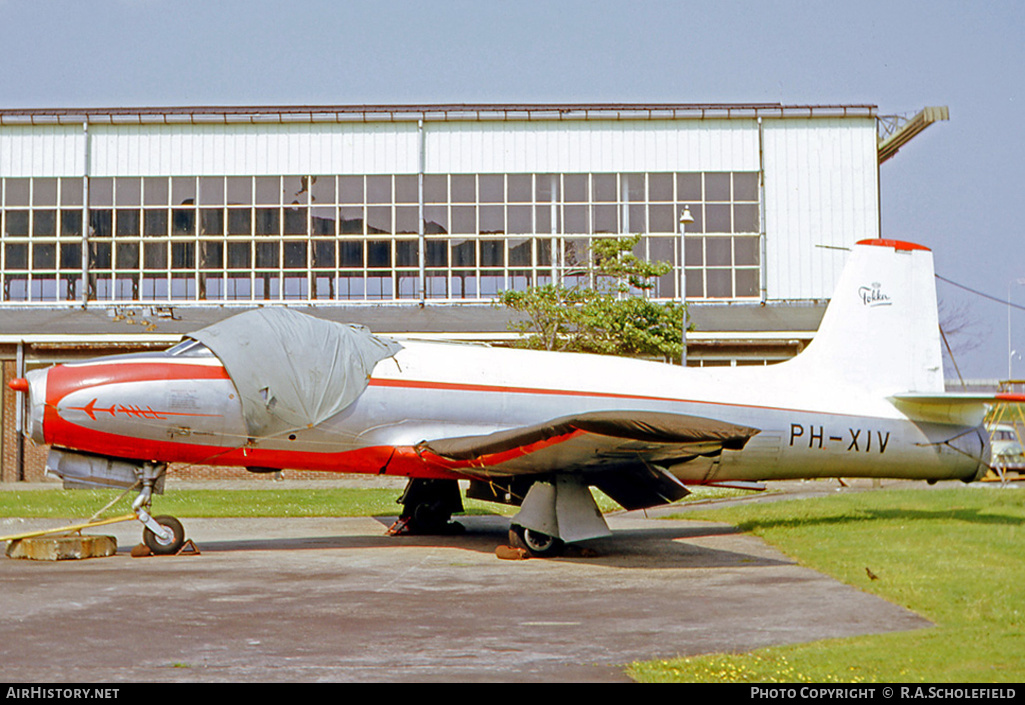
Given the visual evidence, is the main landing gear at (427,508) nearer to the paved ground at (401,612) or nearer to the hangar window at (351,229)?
the paved ground at (401,612)

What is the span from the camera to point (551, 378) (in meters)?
14.8

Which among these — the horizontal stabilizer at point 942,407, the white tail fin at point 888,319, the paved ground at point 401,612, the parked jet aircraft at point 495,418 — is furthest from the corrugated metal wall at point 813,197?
the paved ground at point 401,612

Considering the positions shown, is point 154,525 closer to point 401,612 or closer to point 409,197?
point 401,612

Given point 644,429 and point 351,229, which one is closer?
point 644,429

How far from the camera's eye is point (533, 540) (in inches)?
552

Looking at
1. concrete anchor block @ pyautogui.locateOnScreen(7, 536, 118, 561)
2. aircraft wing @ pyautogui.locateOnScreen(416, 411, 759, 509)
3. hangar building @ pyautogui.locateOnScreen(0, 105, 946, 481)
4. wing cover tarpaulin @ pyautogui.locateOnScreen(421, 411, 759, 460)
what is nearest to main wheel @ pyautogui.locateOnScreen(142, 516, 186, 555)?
concrete anchor block @ pyautogui.locateOnScreen(7, 536, 118, 561)

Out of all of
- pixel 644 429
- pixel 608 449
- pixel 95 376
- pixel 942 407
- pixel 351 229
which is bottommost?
pixel 608 449

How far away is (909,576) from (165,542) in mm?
9380

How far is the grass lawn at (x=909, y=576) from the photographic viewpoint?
7051 millimetres

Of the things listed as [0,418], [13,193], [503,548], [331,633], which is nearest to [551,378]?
[503,548]

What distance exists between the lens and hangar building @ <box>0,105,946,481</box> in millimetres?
38781

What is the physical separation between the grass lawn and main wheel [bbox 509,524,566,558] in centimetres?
335

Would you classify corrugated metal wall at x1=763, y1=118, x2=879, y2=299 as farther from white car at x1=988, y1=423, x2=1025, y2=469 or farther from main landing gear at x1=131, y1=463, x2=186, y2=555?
main landing gear at x1=131, y1=463, x2=186, y2=555

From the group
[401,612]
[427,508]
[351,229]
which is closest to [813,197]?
[351,229]
